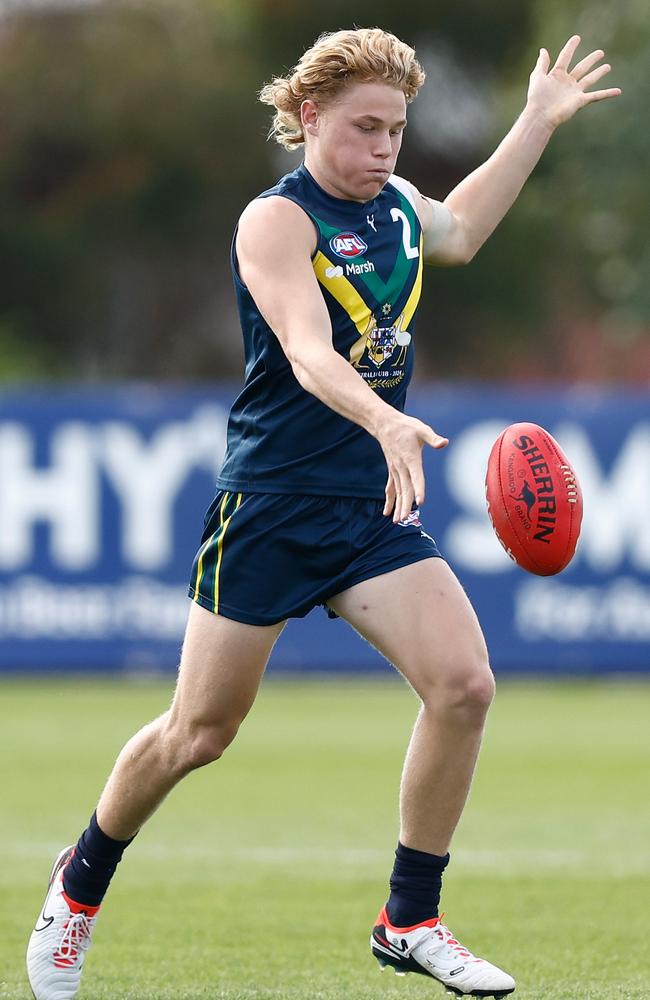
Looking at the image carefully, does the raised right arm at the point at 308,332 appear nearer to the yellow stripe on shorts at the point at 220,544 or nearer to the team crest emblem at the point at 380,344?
the team crest emblem at the point at 380,344

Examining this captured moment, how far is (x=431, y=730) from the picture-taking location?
5316 millimetres

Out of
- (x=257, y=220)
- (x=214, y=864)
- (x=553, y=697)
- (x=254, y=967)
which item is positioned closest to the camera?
(x=257, y=220)

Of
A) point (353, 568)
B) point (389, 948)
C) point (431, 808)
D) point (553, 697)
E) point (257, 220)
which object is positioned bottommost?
point (553, 697)

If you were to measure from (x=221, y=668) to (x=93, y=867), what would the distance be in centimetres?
76

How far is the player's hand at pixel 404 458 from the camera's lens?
4621 mm

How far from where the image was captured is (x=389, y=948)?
5.41 metres

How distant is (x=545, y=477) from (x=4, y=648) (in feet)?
35.7

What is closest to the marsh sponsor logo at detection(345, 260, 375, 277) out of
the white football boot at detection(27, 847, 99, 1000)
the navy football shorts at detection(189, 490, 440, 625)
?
the navy football shorts at detection(189, 490, 440, 625)

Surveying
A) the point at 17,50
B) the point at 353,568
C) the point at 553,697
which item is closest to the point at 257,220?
the point at 353,568

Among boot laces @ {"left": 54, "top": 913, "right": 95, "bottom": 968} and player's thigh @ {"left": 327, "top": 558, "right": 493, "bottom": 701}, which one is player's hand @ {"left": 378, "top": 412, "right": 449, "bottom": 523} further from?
boot laces @ {"left": 54, "top": 913, "right": 95, "bottom": 968}

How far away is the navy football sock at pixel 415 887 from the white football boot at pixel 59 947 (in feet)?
2.87

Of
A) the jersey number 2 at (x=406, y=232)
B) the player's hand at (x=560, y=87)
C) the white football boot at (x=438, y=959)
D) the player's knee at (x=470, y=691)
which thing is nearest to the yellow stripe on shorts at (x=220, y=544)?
the player's knee at (x=470, y=691)

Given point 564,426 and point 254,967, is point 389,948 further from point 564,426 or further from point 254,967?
point 564,426

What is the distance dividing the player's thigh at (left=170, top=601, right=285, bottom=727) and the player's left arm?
1.28m
